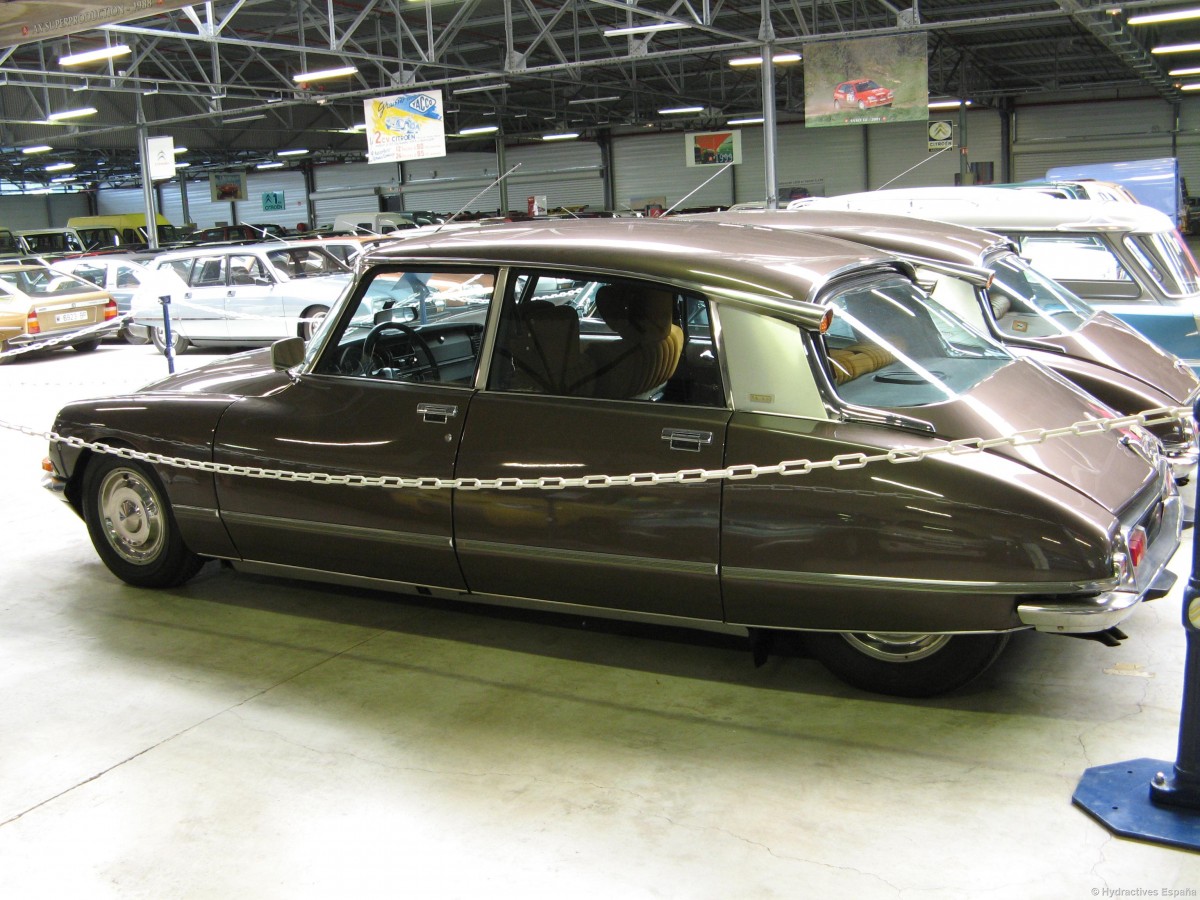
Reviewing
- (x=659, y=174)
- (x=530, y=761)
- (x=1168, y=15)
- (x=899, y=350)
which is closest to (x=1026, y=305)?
(x=899, y=350)

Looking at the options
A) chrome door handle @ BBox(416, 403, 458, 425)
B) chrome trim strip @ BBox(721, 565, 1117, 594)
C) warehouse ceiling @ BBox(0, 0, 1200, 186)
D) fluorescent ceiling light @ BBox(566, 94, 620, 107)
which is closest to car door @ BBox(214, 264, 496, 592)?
chrome door handle @ BBox(416, 403, 458, 425)

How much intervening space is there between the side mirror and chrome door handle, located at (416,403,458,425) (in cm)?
85

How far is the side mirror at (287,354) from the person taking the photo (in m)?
4.99

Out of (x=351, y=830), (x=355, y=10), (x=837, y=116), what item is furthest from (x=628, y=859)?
(x=355, y=10)

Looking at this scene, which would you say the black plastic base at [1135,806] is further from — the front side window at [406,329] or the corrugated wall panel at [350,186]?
the corrugated wall panel at [350,186]

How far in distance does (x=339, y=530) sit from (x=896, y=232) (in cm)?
396

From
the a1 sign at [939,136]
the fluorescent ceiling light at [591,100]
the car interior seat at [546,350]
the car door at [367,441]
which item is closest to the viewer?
the car interior seat at [546,350]

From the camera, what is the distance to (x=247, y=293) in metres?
15.4

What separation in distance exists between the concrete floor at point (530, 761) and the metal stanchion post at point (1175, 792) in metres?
0.06

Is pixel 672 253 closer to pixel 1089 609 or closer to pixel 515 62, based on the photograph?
pixel 1089 609

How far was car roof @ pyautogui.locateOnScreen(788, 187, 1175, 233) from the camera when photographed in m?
7.96

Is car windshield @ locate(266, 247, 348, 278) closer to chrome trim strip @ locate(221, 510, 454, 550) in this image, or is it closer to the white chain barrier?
the white chain barrier

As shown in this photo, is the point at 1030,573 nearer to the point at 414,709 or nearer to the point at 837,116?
the point at 414,709

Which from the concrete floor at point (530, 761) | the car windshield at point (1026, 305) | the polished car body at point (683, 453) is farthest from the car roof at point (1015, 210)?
the polished car body at point (683, 453)
